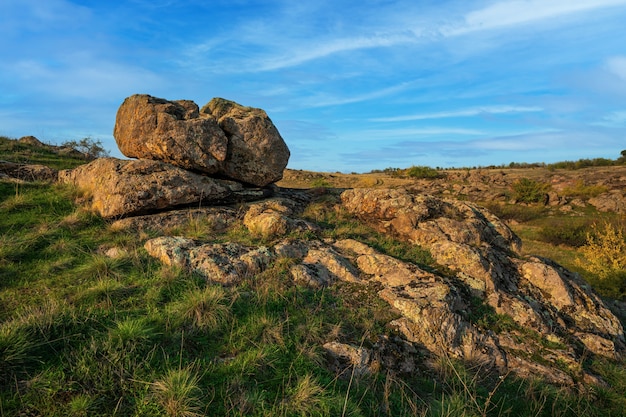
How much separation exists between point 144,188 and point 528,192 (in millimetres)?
38444

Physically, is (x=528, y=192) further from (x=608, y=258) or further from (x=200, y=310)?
(x=200, y=310)

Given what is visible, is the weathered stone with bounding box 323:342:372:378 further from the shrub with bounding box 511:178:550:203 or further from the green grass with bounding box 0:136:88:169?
the shrub with bounding box 511:178:550:203

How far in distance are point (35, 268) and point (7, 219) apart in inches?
122

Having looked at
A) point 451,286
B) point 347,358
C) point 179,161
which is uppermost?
point 179,161

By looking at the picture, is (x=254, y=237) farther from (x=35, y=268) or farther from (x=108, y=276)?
(x=35, y=268)

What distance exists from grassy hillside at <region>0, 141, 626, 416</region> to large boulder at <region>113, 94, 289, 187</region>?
3.08 m

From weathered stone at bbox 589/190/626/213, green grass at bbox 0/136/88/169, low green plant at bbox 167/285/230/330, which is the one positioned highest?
weathered stone at bbox 589/190/626/213

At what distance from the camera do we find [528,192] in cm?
3772

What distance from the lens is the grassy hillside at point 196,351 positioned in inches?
156

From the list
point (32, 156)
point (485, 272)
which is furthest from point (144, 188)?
point (32, 156)

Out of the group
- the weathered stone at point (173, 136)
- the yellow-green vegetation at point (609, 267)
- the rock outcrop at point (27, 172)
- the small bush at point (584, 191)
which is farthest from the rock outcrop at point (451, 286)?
the small bush at point (584, 191)

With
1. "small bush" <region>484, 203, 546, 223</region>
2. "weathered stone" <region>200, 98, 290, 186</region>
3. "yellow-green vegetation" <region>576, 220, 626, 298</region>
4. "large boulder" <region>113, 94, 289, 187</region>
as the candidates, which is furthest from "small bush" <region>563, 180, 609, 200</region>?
"large boulder" <region>113, 94, 289, 187</region>

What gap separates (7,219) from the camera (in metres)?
8.95

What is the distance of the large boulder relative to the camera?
9.98m
